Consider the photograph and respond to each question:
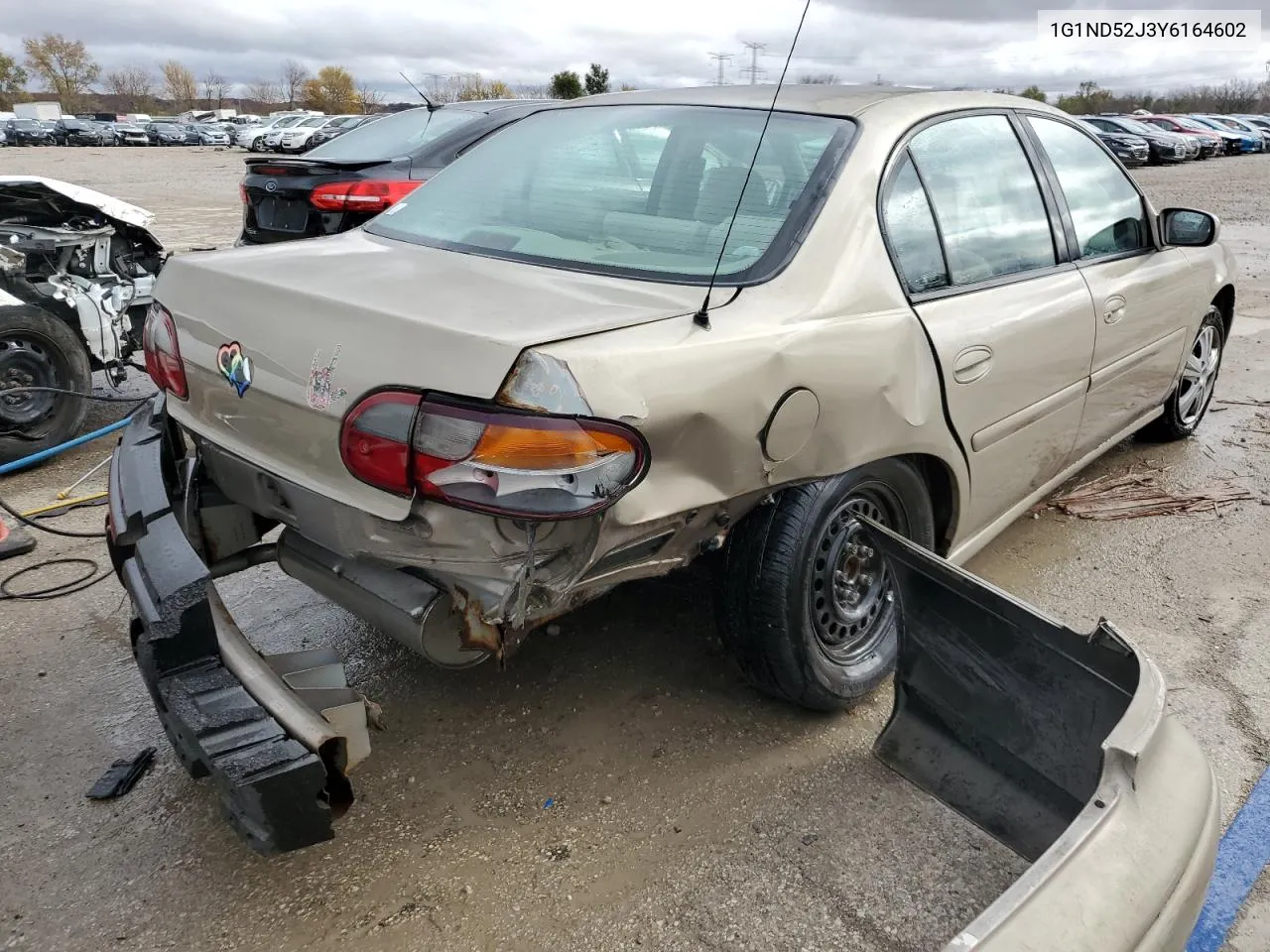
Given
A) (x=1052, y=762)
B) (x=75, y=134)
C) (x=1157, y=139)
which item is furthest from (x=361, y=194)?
(x=75, y=134)

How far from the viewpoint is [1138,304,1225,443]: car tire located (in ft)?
15.9

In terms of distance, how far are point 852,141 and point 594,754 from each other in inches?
70.0

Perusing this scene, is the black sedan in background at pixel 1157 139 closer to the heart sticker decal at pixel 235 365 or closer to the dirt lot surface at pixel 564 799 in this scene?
the dirt lot surface at pixel 564 799

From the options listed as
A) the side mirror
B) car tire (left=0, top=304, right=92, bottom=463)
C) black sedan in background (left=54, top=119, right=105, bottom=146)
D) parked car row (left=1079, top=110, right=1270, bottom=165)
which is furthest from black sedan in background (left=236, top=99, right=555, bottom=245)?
black sedan in background (left=54, top=119, right=105, bottom=146)

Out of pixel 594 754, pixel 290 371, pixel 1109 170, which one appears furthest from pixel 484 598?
pixel 1109 170

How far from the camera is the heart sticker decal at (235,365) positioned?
7.17 feet

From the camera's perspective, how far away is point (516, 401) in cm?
177

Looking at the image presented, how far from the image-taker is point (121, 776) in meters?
2.50

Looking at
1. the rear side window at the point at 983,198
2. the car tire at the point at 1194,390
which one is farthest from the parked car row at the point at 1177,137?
the rear side window at the point at 983,198

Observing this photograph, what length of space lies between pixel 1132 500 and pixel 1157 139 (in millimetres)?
28775

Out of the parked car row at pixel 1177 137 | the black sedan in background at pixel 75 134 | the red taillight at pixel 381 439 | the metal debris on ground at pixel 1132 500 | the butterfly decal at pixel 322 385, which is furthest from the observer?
the black sedan in background at pixel 75 134

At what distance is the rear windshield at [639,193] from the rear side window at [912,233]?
20 cm

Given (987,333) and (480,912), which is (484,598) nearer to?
(480,912)

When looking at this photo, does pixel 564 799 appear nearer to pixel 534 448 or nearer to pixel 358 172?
pixel 534 448
